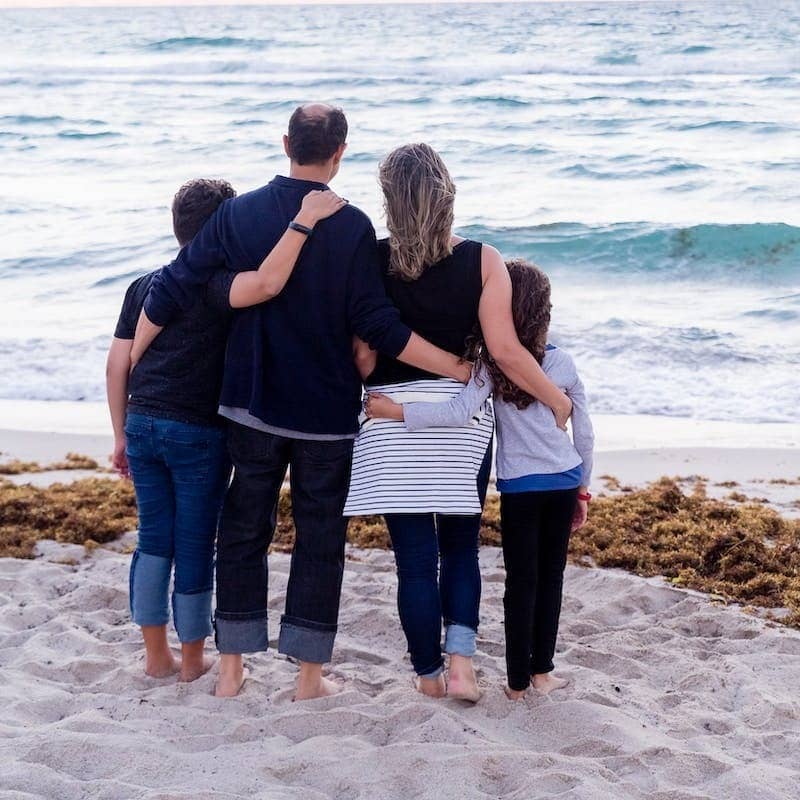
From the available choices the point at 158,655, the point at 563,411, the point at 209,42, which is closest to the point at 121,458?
the point at 158,655

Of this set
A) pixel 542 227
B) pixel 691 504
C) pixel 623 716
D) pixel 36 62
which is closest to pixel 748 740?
pixel 623 716

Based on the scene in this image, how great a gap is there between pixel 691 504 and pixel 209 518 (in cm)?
296

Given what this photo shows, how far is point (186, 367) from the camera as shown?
3.35 metres

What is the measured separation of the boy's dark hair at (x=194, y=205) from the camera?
3.29 m

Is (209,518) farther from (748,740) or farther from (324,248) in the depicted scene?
(748,740)

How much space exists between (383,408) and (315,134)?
32.8 inches


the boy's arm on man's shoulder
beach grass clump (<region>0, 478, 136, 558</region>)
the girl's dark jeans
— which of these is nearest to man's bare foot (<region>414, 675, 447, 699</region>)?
the girl's dark jeans

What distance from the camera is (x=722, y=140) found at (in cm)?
2069

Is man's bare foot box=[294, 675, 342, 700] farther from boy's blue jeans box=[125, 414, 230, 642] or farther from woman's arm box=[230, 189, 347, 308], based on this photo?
woman's arm box=[230, 189, 347, 308]

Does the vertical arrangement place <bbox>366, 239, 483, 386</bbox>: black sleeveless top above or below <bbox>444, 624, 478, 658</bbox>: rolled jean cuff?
above

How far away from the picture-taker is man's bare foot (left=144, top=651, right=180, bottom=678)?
3.66 m

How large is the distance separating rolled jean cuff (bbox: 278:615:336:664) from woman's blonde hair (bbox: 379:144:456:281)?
3.82 ft

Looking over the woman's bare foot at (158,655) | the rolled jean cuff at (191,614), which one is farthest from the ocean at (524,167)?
the woman's bare foot at (158,655)

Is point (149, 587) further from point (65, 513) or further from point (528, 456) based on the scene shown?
point (65, 513)
